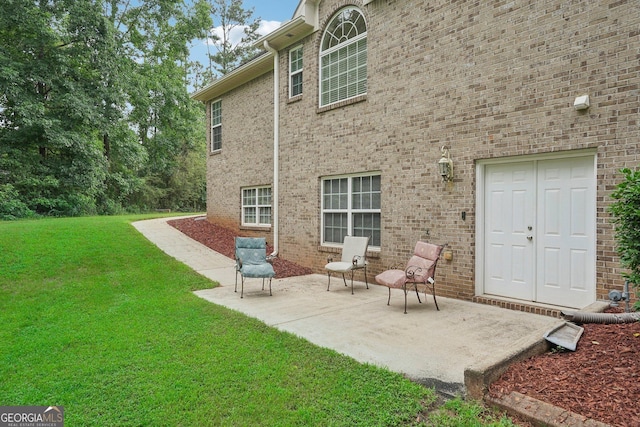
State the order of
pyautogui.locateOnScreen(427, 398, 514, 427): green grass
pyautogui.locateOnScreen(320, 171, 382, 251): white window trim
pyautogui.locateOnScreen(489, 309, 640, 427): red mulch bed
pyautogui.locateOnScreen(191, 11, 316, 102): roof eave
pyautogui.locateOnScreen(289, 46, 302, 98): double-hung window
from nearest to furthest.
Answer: pyautogui.locateOnScreen(489, 309, 640, 427): red mulch bed, pyautogui.locateOnScreen(427, 398, 514, 427): green grass, pyautogui.locateOnScreen(320, 171, 382, 251): white window trim, pyautogui.locateOnScreen(191, 11, 316, 102): roof eave, pyautogui.locateOnScreen(289, 46, 302, 98): double-hung window

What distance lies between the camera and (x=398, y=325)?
4988 mm

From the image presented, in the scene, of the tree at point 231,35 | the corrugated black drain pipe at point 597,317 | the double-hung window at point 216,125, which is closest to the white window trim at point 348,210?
the corrugated black drain pipe at point 597,317

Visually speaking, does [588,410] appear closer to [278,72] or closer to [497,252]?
[497,252]

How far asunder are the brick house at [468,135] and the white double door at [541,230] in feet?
0.06

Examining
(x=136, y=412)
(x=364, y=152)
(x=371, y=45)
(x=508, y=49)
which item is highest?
(x=371, y=45)

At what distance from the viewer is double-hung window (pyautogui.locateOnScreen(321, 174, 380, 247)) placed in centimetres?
797

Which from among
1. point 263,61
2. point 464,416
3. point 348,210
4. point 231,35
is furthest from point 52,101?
point 464,416

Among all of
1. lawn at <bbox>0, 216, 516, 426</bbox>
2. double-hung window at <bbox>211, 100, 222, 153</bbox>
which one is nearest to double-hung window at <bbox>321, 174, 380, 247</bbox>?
lawn at <bbox>0, 216, 516, 426</bbox>

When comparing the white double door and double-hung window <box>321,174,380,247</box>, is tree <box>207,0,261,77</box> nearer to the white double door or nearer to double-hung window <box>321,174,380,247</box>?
double-hung window <box>321,174,380,247</box>

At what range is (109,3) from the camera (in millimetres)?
22938

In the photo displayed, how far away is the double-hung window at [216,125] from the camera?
13.8m

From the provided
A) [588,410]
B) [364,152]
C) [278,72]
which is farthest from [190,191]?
[588,410]

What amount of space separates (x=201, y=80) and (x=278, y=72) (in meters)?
24.1

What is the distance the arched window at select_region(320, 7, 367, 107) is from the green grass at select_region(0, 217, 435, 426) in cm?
539
